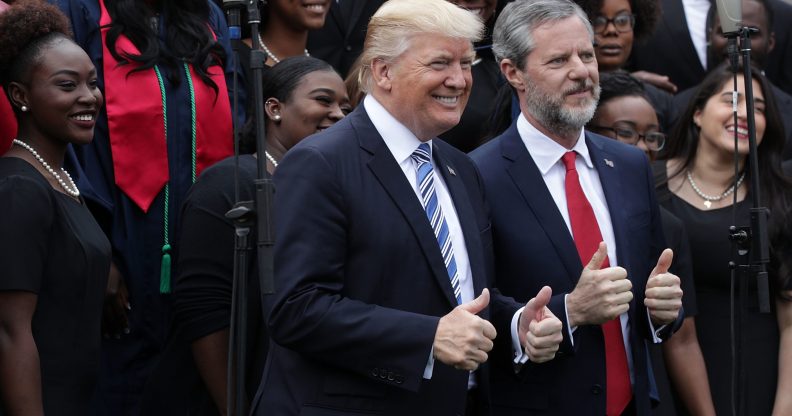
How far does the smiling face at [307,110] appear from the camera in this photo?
5.23 meters

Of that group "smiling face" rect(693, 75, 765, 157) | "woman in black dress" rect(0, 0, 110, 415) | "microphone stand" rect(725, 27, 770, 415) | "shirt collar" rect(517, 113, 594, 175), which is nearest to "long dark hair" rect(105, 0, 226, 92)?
"woman in black dress" rect(0, 0, 110, 415)

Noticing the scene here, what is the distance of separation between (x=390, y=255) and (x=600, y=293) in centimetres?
77

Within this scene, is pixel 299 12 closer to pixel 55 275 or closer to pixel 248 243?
pixel 55 275

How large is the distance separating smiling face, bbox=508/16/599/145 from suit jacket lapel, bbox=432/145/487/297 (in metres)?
0.63

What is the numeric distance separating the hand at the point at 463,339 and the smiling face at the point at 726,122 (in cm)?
271

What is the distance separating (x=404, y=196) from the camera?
3.91 m

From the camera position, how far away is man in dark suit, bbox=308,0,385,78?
6703 mm

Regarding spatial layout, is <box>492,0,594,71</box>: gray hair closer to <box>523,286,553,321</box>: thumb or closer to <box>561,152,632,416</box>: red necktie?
<box>561,152,632,416</box>: red necktie

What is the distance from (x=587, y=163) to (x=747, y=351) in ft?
5.05

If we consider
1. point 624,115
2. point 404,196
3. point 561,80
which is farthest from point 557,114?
point 624,115

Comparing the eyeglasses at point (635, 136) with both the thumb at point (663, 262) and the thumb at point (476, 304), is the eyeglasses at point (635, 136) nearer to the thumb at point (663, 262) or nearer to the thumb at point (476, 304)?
the thumb at point (663, 262)

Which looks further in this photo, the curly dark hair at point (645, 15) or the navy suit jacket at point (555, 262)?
the curly dark hair at point (645, 15)

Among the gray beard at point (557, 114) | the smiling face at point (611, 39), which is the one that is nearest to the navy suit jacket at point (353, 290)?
the gray beard at point (557, 114)

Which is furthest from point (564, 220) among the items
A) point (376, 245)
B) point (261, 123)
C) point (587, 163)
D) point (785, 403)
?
point (785, 403)
